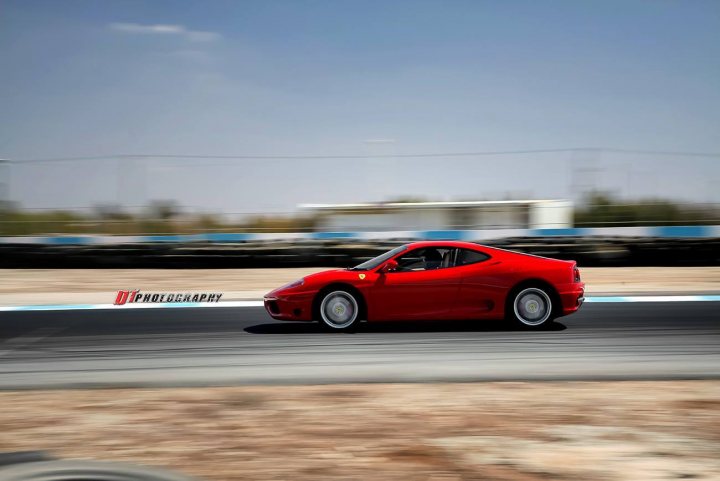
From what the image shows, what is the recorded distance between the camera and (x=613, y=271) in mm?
17906

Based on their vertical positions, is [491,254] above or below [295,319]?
above

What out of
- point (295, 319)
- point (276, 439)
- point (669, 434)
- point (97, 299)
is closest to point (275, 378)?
point (276, 439)

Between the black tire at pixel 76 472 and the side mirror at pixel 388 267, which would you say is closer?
the black tire at pixel 76 472

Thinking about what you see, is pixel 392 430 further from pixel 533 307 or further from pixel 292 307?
pixel 533 307

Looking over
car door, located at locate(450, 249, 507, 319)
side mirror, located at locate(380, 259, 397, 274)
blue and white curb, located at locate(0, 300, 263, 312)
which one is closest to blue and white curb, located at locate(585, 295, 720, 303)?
car door, located at locate(450, 249, 507, 319)

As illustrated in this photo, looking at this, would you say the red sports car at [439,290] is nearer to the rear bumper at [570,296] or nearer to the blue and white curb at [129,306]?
the rear bumper at [570,296]

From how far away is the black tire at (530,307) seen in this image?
912 centimetres

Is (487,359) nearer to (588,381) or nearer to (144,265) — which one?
(588,381)

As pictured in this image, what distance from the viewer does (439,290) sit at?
902cm

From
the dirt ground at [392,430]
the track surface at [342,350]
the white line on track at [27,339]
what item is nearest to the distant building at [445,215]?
the track surface at [342,350]

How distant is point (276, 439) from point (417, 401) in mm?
1374

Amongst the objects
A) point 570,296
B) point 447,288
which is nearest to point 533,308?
point 570,296

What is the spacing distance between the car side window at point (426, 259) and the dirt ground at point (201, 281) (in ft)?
17.2

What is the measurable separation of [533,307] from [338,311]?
243 cm
